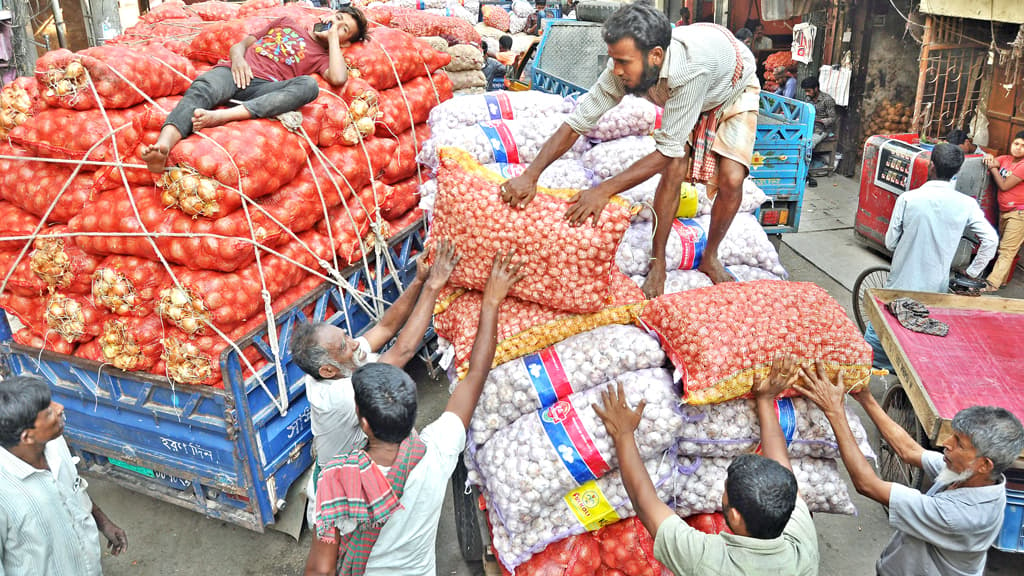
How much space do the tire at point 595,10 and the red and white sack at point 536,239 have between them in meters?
6.47

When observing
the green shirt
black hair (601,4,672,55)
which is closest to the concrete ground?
the green shirt

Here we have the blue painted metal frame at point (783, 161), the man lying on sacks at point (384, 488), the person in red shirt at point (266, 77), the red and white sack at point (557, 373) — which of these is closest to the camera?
the man lying on sacks at point (384, 488)

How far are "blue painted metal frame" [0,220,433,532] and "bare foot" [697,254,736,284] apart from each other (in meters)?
2.00

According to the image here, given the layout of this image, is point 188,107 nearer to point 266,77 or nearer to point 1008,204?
point 266,77

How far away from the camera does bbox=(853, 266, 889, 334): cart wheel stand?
19.5 feet

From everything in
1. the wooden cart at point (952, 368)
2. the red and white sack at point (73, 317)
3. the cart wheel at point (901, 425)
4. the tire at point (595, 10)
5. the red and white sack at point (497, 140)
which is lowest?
the cart wheel at point (901, 425)

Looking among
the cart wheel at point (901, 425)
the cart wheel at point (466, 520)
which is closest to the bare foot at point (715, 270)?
the cart wheel at point (901, 425)

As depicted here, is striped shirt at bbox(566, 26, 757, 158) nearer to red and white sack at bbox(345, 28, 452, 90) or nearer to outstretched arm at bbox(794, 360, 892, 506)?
outstretched arm at bbox(794, 360, 892, 506)

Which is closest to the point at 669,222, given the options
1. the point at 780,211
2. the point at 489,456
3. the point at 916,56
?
the point at 489,456

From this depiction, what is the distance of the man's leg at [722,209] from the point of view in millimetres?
3744

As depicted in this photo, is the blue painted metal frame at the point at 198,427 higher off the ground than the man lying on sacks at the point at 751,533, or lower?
lower

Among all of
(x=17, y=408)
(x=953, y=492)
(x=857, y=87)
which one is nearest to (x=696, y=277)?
(x=953, y=492)

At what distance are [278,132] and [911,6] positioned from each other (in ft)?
27.6

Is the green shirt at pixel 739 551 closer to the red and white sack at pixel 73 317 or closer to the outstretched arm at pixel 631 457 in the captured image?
the outstretched arm at pixel 631 457
